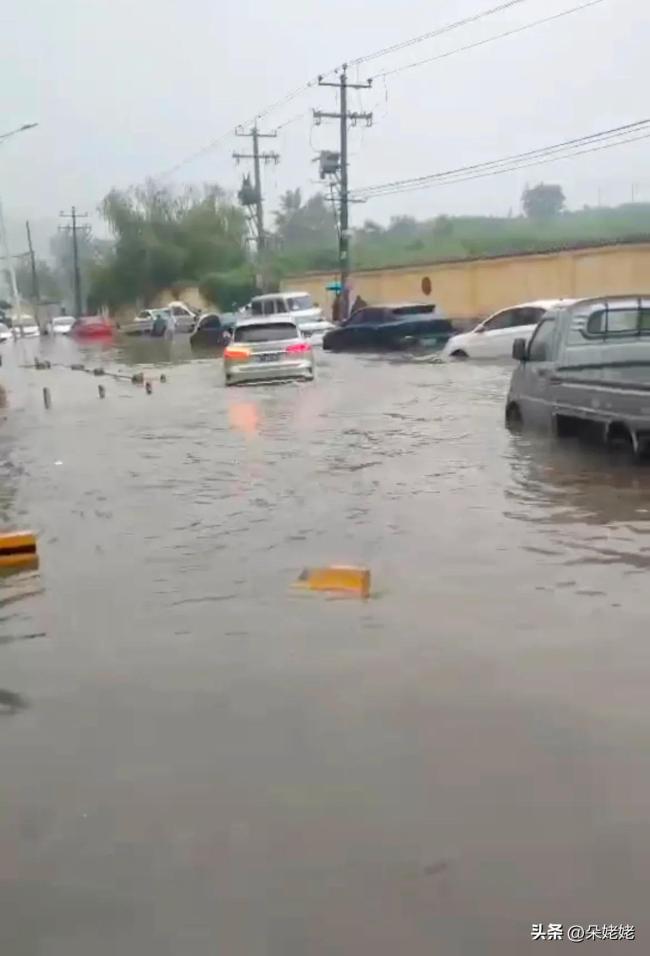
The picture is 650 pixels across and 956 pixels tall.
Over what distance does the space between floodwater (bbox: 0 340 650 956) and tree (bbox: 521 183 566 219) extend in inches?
4639

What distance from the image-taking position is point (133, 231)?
289 ft

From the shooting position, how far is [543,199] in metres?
126

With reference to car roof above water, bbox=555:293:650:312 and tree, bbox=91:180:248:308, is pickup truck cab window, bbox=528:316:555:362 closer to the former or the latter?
car roof above water, bbox=555:293:650:312

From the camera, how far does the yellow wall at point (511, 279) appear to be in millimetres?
35812

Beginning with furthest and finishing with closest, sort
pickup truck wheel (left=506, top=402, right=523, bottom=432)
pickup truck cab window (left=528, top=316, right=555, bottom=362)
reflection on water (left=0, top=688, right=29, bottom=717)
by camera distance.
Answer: pickup truck wheel (left=506, top=402, right=523, bottom=432) → pickup truck cab window (left=528, top=316, right=555, bottom=362) → reflection on water (left=0, top=688, right=29, bottom=717)

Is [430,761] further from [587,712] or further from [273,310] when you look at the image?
[273,310]

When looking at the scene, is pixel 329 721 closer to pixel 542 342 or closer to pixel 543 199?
pixel 542 342

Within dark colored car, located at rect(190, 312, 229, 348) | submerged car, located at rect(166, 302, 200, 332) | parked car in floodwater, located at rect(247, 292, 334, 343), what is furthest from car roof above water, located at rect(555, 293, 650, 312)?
submerged car, located at rect(166, 302, 200, 332)

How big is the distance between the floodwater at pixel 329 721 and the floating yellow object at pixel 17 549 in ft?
0.47

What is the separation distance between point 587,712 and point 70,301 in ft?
536

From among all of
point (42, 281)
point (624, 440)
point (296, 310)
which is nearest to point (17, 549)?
point (624, 440)

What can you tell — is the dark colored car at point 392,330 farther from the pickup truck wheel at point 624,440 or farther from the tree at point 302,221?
the tree at point 302,221

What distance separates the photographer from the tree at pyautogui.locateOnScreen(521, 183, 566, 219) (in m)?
125

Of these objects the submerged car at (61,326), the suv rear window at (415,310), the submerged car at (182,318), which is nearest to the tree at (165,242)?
the submerged car at (61,326)
